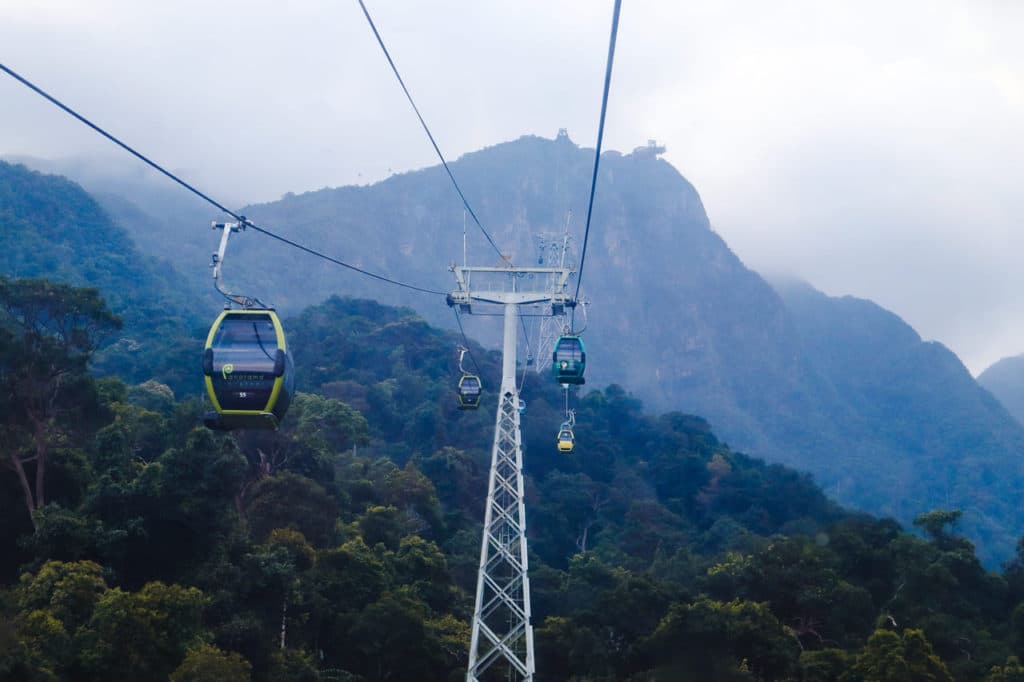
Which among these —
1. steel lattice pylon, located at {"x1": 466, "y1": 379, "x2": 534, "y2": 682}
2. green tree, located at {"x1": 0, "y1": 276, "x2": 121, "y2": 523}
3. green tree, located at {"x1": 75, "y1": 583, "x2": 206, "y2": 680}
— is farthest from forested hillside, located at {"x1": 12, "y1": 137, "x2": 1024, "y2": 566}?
steel lattice pylon, located at {"x1": 466, "y1": 379, "x2": 534, "y2": 682}

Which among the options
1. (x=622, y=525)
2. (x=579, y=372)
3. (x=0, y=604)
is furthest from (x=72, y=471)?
(x=622, y=525)

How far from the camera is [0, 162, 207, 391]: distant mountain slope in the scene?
75375 mm

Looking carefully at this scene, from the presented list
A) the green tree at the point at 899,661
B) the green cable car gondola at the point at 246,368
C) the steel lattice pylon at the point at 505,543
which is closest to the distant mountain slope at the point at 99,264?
the green tree at the point at 899,661

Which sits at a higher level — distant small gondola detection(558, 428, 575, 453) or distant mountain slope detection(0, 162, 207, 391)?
distant mountain slope detection(0, 162, 207, 391)

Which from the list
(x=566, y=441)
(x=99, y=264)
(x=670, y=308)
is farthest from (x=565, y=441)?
(x=670, y=308)

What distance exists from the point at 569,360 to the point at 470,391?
3.37 metres

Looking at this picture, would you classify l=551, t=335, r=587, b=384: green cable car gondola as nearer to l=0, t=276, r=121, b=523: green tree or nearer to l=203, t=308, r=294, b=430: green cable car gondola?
l=203, t=308, r=294, b=430: green cable car gondola

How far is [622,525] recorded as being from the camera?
66000 mm

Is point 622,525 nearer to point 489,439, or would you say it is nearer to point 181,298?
point 489,439

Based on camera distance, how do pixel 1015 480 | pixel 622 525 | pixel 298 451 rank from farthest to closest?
pixel 1015 480 → pixel 622 525 → pixel 298 451

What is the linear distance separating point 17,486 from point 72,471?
152 cm

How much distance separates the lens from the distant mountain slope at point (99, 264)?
7538 cm

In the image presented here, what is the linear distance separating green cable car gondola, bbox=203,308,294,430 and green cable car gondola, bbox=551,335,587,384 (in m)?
10.1

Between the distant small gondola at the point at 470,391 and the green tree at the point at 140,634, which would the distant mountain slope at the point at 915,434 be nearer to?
the distant small gondola at the point at 470,391
